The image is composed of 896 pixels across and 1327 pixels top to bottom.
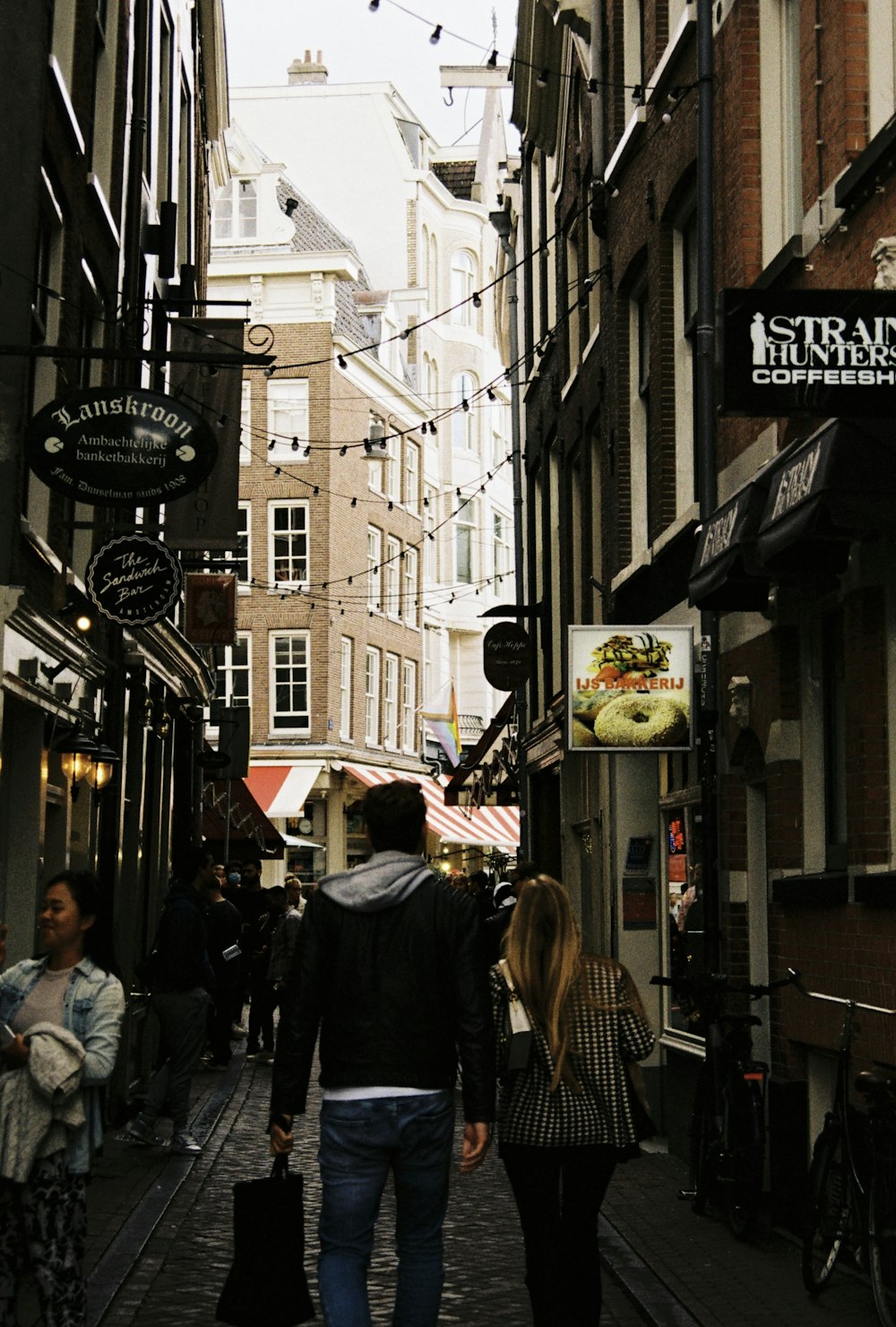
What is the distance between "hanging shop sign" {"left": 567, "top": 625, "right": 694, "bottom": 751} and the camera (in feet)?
40.9

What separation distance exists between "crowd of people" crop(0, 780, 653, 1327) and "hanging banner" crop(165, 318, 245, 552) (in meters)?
12.8

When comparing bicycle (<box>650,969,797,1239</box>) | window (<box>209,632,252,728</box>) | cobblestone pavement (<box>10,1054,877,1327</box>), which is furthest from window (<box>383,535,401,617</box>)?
bicycle (<box>650,969,797,1239</box>)

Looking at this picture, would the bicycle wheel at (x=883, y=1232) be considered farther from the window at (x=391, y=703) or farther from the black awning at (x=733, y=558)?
the window at (x=391, y=703)

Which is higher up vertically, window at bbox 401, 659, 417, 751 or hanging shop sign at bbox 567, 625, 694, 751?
window at bbox 401, 659, 417, 751

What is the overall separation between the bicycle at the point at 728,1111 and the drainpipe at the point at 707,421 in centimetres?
98

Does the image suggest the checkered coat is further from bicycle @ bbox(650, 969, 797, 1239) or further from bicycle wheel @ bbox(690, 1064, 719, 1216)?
bicycle wheel @ bbox(690, 1064, 719, 1216)

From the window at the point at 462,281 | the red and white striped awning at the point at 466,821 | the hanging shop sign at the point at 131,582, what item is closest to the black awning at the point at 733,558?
the hanging shop sign at the point at 131,582

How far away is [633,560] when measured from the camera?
53.0 ft

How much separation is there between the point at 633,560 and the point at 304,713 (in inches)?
1199

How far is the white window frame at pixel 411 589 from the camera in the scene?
51844mm

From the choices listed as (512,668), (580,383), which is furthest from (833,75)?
(512,668)

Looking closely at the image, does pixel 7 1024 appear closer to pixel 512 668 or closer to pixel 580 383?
pixel 580 383


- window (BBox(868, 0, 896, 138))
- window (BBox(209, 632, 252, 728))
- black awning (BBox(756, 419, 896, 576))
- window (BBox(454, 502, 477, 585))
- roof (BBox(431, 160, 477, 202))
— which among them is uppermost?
roof (BBox(431, 160, 477, 202))

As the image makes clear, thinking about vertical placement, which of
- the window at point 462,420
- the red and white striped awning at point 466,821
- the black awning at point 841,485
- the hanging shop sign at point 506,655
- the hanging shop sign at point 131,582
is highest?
the window at point 462,420
